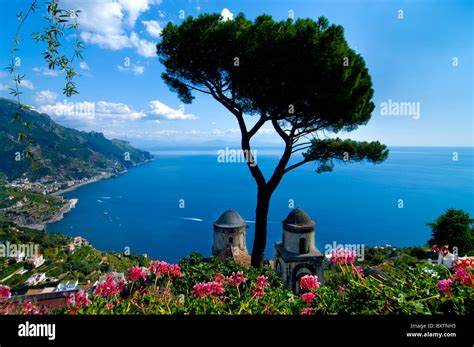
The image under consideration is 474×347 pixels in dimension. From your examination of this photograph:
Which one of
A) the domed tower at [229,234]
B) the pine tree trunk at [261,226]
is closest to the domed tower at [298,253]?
the domed tower at [229,234]

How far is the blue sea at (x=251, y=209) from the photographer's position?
56.6 metres

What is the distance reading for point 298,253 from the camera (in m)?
11.9

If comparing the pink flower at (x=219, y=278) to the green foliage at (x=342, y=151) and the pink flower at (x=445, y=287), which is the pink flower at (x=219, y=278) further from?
the green foliage at (x=342, y=151)

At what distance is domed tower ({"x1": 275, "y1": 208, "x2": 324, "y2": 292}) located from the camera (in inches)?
466

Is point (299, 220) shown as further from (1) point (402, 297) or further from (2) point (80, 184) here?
(2) point (80, 184)

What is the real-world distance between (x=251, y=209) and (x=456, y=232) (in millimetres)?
50695

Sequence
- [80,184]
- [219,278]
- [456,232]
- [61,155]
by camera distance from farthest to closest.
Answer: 1. [61,155]
2. [80,184]
3. [456,232]
4. [219,278]

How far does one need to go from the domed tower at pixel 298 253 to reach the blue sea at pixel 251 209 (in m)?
35.9

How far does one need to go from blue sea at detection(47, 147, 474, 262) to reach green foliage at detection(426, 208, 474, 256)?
2207 cm

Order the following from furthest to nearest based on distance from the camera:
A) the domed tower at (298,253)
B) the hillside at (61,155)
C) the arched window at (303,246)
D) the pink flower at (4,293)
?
1. the hillside at (61,155)
2. the arched window at (303,246)
3. the domed tower at (298,253)
4. the pink flower at (4,293)

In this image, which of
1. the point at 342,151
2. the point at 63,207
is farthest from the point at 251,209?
the point at 342,151

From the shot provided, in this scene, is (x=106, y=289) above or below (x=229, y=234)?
above

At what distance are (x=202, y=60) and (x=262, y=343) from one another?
6.95 meters

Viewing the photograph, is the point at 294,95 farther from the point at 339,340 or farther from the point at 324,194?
the point at 324,194
